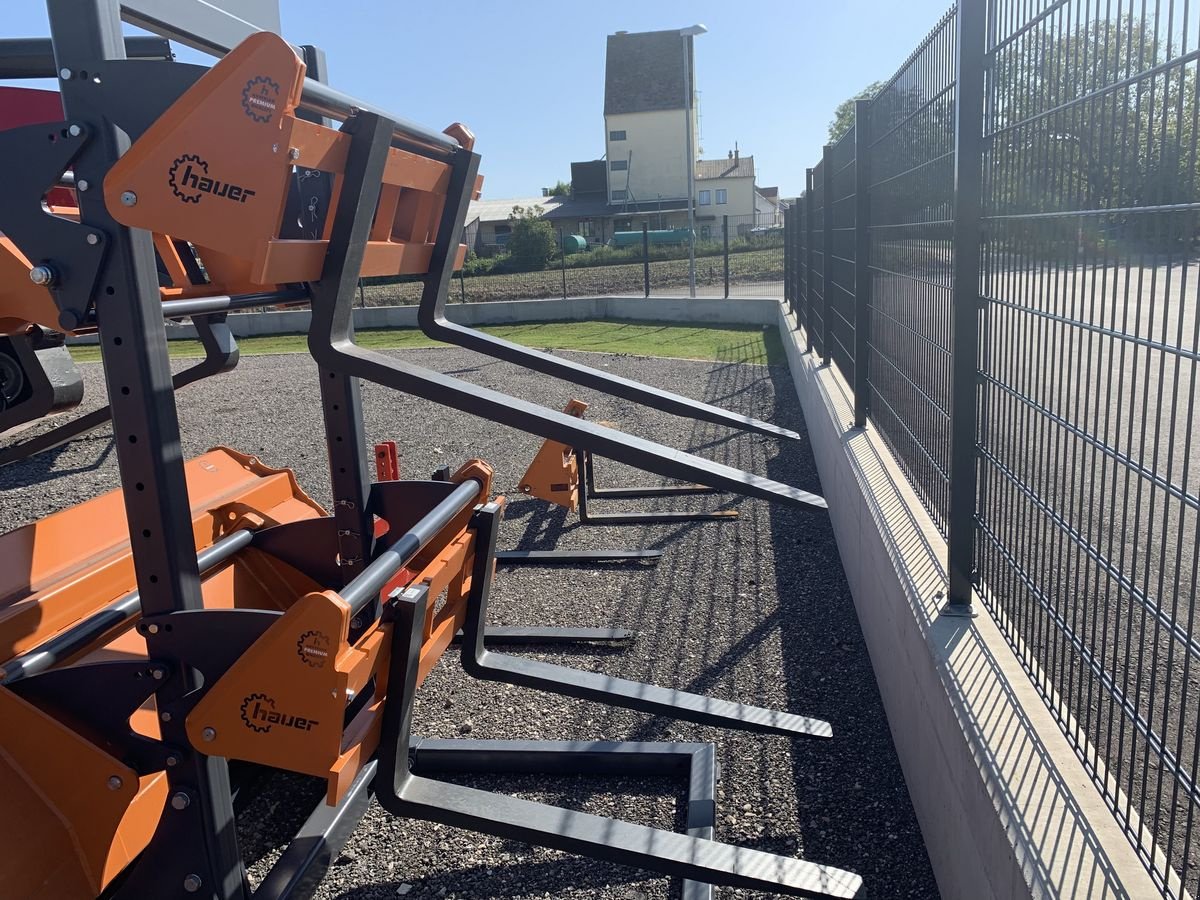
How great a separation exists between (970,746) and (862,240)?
4.16 meters

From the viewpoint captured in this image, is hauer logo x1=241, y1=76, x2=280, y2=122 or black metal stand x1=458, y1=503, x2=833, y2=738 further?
black metal stand x1=458, y1=503, x2=833, y2=738

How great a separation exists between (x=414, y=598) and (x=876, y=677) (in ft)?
7.98

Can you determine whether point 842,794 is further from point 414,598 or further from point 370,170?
point 370,170

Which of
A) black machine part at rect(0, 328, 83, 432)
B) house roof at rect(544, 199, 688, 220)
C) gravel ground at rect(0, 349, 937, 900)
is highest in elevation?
house roof at rect(544, 199, 688, 220)

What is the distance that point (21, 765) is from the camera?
2.73 metres

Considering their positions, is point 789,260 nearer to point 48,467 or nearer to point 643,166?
point 48,467

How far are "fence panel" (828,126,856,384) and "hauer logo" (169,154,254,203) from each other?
510 centimetres

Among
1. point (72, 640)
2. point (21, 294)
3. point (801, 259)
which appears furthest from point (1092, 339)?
point (801, 259)

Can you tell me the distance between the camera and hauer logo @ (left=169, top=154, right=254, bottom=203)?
2262 millimetres

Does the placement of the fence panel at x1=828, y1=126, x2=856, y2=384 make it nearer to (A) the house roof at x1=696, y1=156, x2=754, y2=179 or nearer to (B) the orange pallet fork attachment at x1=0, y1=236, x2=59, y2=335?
(B) the orange pallet fork attachment at x1=0, y1=236, x2=59, y2=335

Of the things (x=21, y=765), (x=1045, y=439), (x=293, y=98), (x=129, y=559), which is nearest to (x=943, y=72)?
(x=1045, y=439)

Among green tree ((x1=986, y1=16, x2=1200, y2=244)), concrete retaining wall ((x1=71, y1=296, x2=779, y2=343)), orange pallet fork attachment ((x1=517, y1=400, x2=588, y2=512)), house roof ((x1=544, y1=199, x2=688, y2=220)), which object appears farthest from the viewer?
house roof ((x1=544, y1=199, x2=688, y2=220))

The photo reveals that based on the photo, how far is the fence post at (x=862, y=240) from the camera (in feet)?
19.7

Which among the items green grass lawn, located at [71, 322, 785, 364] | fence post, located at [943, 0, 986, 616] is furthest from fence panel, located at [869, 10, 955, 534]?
green grass lawn, located at [71, 322, 785, 364]
